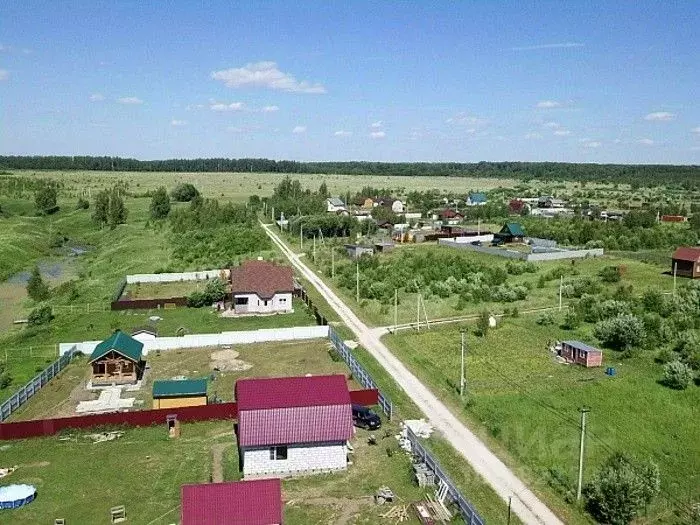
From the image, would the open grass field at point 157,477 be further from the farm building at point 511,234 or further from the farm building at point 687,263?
the farm building at point 511,234

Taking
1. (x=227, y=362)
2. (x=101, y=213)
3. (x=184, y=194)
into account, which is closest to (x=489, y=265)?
(x=227, y=362)

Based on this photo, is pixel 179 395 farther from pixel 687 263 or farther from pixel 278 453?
pixel 687 263

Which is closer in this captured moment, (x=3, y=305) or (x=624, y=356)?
(x=624, y=356)

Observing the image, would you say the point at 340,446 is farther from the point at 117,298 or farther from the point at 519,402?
the point at 117,298

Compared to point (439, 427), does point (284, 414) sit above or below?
above

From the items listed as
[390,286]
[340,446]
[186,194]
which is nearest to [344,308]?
[390,286]

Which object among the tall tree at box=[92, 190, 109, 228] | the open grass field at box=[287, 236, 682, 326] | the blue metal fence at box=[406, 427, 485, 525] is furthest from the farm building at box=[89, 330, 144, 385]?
the tall tree at box=[92, 190, 109, 228]

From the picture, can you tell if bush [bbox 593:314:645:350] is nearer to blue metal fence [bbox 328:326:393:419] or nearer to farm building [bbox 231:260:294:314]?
blue metal fence [bbox 328:326:393:419]
